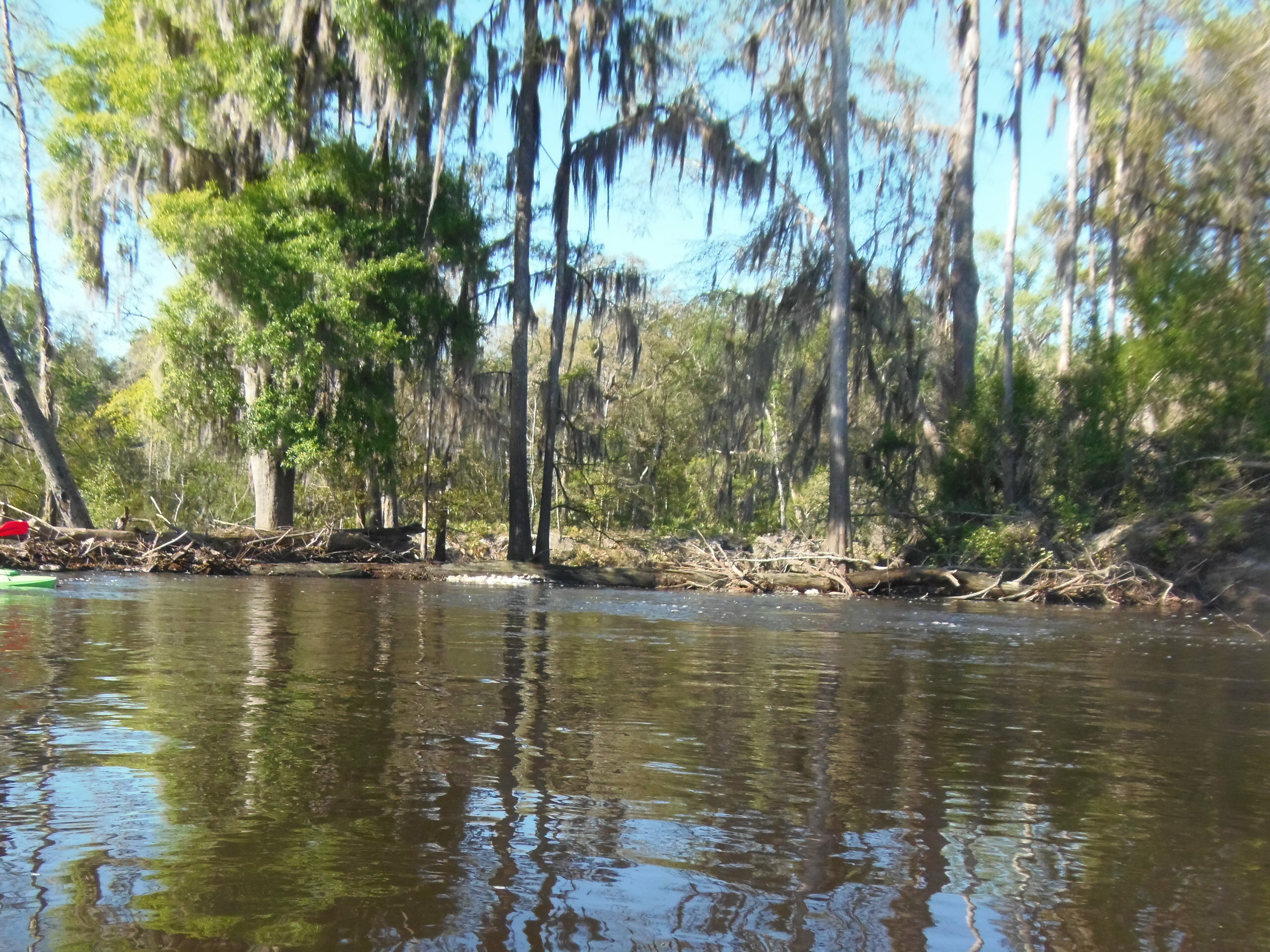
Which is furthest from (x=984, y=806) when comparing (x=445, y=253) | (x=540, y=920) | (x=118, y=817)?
(x=445, y=253)

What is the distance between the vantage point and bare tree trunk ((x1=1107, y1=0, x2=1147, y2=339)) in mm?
24094


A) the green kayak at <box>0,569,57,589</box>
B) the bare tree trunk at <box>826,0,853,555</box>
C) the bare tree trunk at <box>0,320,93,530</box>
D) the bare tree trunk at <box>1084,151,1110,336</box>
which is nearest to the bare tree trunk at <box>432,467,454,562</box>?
the bare tree trunk at <box>0,320,93,530</box>

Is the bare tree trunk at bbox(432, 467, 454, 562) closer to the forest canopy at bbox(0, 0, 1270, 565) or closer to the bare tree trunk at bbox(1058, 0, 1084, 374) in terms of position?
the forest canopy at bbox(0, 0, 1270, 565)

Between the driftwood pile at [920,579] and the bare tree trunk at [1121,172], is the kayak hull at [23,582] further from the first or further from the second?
the bare tree trunk at [1121,172]

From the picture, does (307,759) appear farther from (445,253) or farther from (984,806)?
(445,253)

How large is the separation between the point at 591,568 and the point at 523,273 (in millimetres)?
7119

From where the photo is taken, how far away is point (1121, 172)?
25.4m

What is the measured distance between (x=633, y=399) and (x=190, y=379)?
817 inches

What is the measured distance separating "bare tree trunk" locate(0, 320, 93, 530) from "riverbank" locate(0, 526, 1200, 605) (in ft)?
2.82

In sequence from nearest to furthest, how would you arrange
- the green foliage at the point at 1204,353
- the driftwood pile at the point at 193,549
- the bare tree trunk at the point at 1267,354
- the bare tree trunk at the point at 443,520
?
the driftwood pile at the point at 193,549
the green foliage at the point at 1204,353
the bare tree trunk at the point at 1267,354
the bare tree trunk at the point at 443,520

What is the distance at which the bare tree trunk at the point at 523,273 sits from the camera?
2352cm

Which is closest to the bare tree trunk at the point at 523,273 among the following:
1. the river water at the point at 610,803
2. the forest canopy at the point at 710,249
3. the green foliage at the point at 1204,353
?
the forest canopy at the point at 710,249

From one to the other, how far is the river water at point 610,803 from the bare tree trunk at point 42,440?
1269 centimetres

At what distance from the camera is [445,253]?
893 inches
